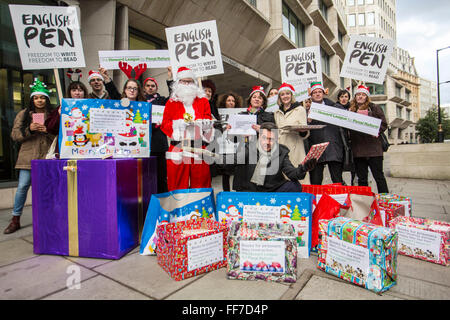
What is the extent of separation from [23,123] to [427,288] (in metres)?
4.49

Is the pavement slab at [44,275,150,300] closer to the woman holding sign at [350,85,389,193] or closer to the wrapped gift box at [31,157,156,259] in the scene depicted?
the wrapped gift box at [31,157,156,259]

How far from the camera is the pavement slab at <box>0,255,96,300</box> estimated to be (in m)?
1.83

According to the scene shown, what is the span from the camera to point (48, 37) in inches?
124

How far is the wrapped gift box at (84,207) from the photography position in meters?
2.37

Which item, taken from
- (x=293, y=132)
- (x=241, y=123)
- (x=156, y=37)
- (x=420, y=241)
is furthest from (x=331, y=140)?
(x=156, y=37)

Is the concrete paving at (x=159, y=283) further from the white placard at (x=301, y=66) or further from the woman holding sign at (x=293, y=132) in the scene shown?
the white placard at (x=301, y=66)

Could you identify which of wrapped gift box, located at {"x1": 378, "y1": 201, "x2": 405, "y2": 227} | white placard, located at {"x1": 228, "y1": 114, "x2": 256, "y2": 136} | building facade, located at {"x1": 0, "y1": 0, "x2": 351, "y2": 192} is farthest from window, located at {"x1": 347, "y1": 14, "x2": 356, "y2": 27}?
wrapped gift box, located at {"x1": 378, "y1": 201, "x2": 405, "y2": 227}

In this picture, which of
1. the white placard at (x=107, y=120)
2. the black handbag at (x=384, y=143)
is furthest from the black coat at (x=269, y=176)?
the black handbag at (x=384, y=143)

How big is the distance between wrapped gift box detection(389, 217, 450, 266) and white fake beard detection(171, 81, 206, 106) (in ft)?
8.50

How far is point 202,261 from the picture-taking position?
2086 millimetres

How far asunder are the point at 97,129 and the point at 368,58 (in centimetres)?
436

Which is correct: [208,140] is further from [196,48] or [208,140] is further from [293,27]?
[293,27]

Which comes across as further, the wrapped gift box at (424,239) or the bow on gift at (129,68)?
the bow on gift at (129,68)

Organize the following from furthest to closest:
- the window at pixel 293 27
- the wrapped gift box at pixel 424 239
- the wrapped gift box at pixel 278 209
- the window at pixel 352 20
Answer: the window at pixel 352 20, the window at pixel 293 27, the wrapped gift box at pixel 278 209, the wrapped gift box at pixel 424 239
